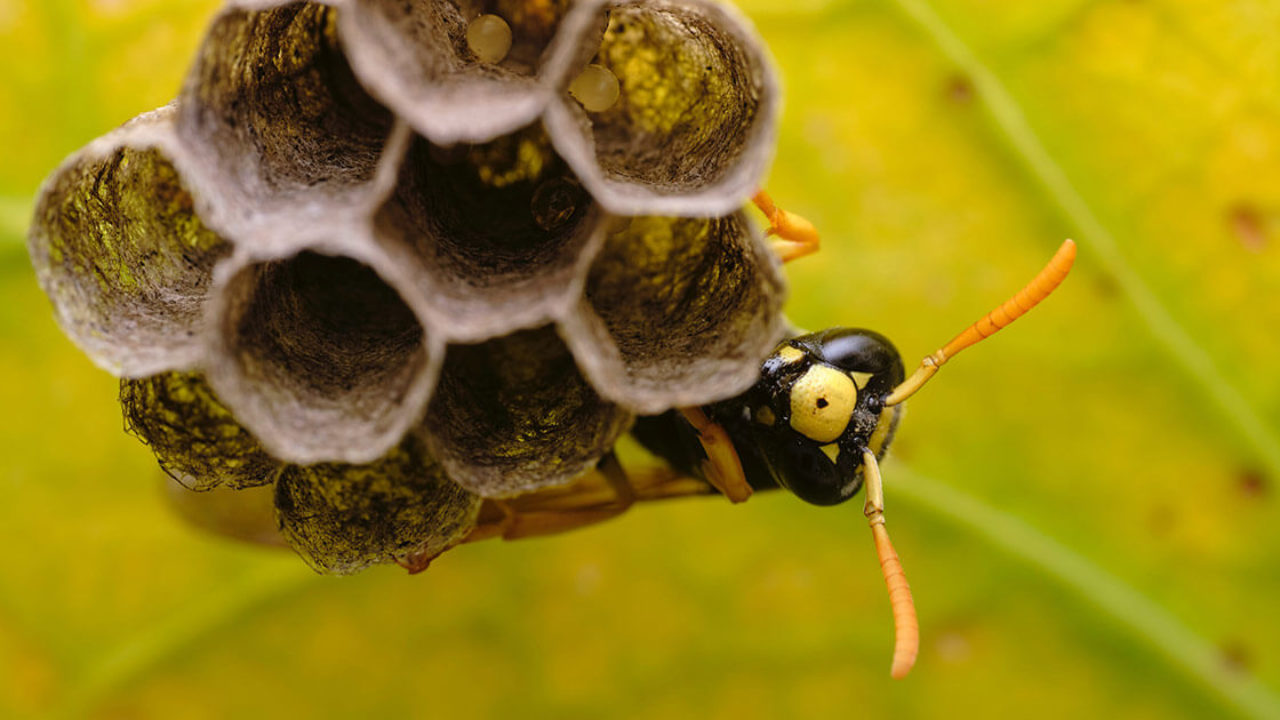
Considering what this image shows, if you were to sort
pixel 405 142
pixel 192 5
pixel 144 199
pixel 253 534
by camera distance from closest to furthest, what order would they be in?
1. pixel 405 142
2. pixel 144 199
3. pixel 253 534
4. pixel 192 5

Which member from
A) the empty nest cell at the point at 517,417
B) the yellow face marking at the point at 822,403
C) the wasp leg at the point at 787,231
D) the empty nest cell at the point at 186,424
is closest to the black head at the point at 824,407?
the yellow face marking at the point at 822,403

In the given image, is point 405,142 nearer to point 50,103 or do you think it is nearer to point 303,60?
point 303,60

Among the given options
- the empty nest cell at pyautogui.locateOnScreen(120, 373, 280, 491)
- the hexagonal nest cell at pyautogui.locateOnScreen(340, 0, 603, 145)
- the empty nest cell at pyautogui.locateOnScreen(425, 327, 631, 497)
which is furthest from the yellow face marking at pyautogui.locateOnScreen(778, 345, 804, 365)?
the empty nest cell at pyautogui.locateOnScreen(120, 373, 280, 491)

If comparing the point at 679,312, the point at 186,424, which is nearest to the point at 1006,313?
the point at 679,312

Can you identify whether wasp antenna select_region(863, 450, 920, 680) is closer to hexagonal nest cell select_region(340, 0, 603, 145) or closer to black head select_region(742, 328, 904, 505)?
black head select_region(742, 328, 904, 505)

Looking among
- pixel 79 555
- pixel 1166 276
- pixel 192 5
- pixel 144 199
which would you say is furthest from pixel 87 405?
pixel 1166 276

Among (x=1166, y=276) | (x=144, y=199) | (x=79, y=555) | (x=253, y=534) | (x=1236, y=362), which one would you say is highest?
(x=144, y=199)

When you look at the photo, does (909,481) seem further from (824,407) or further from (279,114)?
(279,114)

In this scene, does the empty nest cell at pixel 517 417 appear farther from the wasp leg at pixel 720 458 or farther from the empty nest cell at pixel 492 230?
the wasp leg at pixel 720 458
